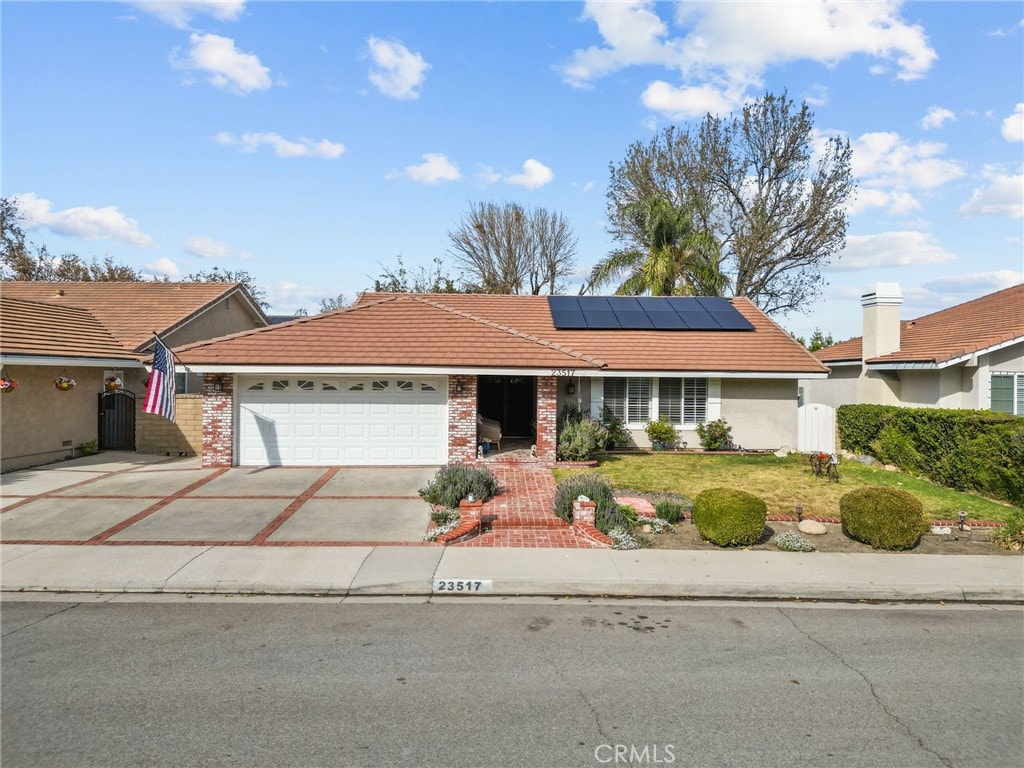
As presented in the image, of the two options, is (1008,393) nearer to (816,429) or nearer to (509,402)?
(816,429)

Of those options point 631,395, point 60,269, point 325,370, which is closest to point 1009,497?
point 631,395

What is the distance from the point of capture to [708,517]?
9.52m

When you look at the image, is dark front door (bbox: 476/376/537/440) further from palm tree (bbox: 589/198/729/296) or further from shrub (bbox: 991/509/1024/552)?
shrub (bbox: 991/509/1024/552)

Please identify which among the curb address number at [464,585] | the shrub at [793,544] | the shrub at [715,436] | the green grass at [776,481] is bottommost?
the curb address number at [464,585]

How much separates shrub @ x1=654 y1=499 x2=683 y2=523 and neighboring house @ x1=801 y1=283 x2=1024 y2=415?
34.4 feet

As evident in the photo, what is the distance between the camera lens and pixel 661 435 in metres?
17.9

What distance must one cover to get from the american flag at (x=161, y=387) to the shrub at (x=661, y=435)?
1222cm

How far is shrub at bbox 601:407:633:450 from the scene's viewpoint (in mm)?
17828

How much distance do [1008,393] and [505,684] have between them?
56.8ft

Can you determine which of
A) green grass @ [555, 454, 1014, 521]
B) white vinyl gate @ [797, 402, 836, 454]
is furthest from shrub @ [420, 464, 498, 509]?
white vinyl gate @ [797, 402, 836, 454]

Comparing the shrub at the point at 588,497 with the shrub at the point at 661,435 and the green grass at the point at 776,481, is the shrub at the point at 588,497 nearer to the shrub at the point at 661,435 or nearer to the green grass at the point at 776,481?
the green grass at the point at 776,481

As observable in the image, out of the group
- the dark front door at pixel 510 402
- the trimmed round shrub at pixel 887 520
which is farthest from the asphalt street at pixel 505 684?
the dark front door at pixel 510 402

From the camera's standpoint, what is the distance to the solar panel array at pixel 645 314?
1995 centimetres

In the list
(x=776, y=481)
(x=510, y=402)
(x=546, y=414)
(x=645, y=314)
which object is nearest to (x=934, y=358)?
(x=776, y=481)
